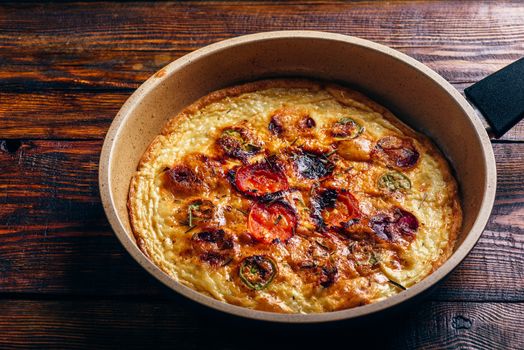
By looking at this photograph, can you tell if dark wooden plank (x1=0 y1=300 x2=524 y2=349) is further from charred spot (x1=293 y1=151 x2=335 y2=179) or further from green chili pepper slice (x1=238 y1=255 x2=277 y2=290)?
charred spot (x1=293 y1=151 x2=335 y2=179)

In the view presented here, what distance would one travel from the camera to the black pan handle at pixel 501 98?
3.00 meters

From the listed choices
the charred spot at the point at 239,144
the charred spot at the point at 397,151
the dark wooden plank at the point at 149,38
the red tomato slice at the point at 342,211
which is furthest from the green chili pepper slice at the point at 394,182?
the dark wooden plank at the point at 149,38

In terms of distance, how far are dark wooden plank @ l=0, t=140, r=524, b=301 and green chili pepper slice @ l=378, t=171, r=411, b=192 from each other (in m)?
0.52

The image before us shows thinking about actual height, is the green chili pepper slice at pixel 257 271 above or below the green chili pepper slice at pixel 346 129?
below

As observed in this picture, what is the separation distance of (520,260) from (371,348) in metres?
0.94

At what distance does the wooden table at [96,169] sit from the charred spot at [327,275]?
247 mm

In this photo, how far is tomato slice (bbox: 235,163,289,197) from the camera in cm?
302

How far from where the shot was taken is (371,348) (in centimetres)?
279

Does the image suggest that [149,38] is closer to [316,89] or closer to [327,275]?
[316,89]

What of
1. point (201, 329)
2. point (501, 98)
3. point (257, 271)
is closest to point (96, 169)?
point (201, 329)

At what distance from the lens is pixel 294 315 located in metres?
2.32

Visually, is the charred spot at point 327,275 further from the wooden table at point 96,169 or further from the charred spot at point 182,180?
the charred spot at point 182,180

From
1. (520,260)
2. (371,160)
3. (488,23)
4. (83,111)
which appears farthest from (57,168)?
(488,23)

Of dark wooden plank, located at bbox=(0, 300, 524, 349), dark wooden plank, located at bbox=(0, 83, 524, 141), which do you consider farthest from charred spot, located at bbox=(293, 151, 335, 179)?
dark wooden plank, located at bbox=(0, 83, 524, 141)
